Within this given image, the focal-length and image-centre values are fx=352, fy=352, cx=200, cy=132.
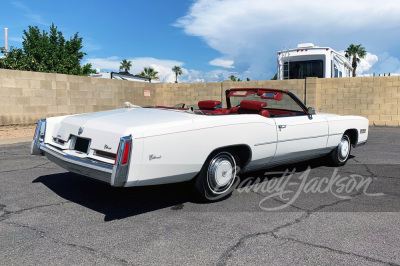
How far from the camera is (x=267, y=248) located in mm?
2922

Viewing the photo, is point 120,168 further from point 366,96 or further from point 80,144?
point 366,96

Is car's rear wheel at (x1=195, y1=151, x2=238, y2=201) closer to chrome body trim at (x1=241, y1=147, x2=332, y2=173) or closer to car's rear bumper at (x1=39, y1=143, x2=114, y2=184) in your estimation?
chrome body trim at (x1=241, y1=147, x2=332, y2=173)

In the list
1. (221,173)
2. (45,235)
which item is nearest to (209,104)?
(221,173)

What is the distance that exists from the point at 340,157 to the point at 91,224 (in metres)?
4.44

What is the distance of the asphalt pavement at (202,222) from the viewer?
9.13ft

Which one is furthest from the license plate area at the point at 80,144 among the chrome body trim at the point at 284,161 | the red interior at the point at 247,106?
the chrome body trim at the point at 284,161

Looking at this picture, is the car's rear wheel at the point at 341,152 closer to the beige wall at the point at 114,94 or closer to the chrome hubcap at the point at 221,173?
the chrome hubcap at the point at 221,173

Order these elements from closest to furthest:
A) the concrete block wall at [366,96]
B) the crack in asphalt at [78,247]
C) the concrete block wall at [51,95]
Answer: the crack in asphalt at [78,247] → the concrete block wall at [51,95] → the concrete block wall at [366,96]

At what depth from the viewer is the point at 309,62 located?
47.6 ft

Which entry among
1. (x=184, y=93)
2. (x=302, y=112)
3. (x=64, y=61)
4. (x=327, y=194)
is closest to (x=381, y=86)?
(x=184, y=93)

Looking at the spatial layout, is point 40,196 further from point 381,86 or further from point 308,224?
point 381,86

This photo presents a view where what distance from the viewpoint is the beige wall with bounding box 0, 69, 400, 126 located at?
12.5m

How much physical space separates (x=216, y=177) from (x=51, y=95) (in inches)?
450

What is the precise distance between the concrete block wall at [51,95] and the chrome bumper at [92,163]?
9078 mm
